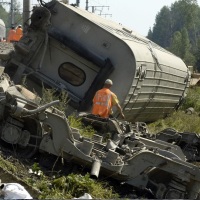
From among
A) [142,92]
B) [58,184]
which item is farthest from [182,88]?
[58,184]

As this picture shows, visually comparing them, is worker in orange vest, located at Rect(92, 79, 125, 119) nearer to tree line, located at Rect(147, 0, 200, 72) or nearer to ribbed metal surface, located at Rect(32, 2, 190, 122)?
ribbed metal surface, located at Rect(32, 2, 190, 122)

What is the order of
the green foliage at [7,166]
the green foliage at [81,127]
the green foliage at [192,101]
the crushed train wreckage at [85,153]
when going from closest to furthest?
the green foliage at [7,166]
the crushed train wreckage at [85,153]
the green foliage at [81,127]
the green foliage at [192,101]

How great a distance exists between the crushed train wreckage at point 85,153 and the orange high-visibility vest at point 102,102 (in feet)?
9.51

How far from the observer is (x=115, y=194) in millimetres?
6984

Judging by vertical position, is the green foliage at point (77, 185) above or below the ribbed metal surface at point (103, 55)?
below

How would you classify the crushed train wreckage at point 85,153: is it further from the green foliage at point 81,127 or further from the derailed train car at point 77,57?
the derailed train car at point 77,57

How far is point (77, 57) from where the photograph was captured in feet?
36.8

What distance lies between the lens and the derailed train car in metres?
11.1

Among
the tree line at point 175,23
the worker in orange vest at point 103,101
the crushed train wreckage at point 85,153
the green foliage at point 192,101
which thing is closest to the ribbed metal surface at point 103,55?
the worker in orange vest at point 103,101

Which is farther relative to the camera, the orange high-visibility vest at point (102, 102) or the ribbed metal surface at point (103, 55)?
the ribbed metal surface at point (103, 55)

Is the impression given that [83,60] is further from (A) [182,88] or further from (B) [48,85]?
(A) [182,88]

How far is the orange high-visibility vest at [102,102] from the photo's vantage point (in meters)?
10.4

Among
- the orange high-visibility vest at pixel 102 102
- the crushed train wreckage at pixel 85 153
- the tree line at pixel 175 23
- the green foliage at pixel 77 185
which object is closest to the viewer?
the green foliage at pixel 77 185

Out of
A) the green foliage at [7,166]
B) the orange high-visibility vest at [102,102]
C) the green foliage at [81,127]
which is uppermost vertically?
the orange high-visibility vest at [102,102]
